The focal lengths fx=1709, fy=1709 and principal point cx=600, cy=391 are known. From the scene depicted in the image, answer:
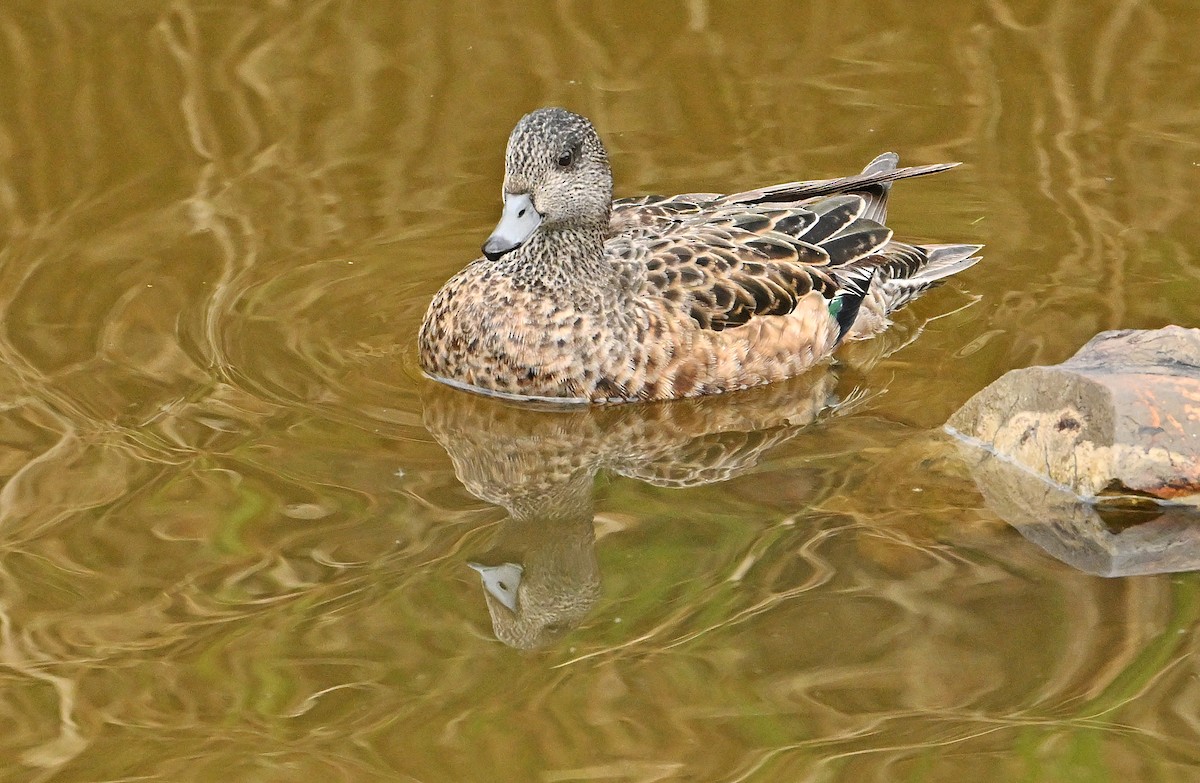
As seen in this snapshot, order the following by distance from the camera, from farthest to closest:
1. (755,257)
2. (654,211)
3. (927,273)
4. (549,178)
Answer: (927,273), (654,211), (755,257), (549,178)

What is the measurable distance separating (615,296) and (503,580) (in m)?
1.73

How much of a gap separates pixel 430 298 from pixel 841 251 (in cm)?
195

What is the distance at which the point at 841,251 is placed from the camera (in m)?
7.90

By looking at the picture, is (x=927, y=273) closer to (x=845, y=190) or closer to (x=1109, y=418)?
(x=845, y=190)

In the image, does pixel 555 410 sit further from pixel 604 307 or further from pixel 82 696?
pixel 82 696

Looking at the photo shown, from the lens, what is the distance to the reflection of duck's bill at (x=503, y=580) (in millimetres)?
5902

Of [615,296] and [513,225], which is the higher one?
[513,225]

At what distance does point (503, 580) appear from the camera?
6.03 meters

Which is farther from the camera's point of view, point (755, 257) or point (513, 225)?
point (755, 257)

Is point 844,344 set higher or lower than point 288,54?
lower

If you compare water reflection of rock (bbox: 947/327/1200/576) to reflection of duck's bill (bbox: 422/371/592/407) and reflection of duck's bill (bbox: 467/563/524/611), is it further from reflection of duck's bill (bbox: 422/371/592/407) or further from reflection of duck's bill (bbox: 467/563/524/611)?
reflection of duck's bill (bbox: 467/563/524/611)

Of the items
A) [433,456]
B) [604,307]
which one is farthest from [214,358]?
[604,307]

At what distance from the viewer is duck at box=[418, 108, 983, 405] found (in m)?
7.17

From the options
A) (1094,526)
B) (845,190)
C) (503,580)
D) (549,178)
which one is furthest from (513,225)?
(1094,526)
